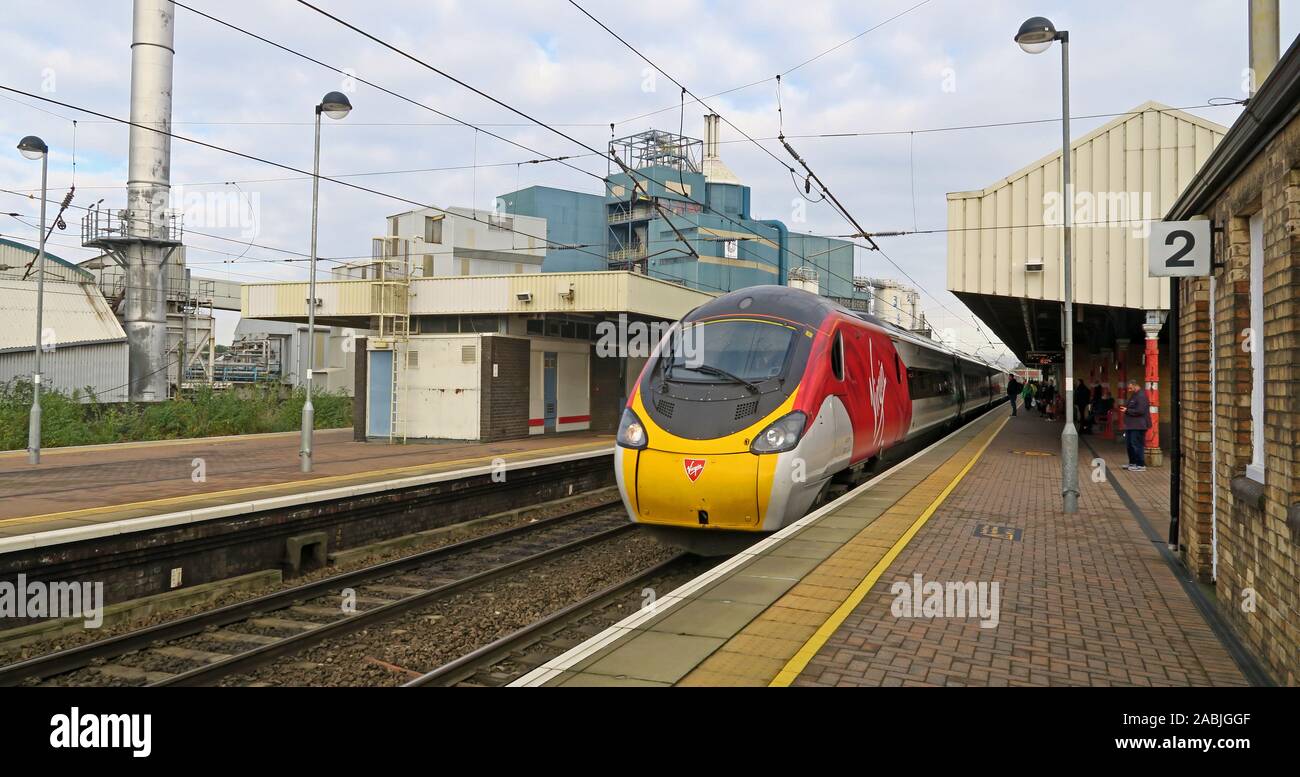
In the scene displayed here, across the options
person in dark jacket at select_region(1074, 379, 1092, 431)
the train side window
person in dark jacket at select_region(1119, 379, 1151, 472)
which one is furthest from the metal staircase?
person in dark jacket at select_region(1074, 379, 1092, 431)

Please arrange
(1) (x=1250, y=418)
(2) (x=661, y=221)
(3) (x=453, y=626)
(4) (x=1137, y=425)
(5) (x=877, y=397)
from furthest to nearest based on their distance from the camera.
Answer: (2) (x=661, y=221) → (4) (x=1137, y=425) → (5) (x=877, y=397) → (3) (x=453, y=626) → (1) (x=1250, y=418)

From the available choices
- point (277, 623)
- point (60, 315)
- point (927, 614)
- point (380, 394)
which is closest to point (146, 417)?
point (380, 394)

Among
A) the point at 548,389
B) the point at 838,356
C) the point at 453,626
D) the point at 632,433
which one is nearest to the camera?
the point at 453,626

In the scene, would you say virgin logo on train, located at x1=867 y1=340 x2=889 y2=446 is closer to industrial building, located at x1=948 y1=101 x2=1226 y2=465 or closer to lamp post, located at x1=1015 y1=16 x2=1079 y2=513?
lamp post, located at x1=1015 y1=16 x2=1079 y2=513

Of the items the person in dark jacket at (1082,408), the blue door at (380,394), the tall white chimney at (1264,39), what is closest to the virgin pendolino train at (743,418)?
the tall white chimney at (1264,39)

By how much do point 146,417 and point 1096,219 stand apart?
26097 mm

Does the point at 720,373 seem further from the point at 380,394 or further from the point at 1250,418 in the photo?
the point at 380,394

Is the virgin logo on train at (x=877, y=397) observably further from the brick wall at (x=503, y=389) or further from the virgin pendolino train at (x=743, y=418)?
the brick wall at (x=503, y=389)

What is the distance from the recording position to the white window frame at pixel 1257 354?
5.52 meters

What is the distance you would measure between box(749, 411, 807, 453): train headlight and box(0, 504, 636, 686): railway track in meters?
4.02

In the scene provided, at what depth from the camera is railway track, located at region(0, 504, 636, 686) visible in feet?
23.2

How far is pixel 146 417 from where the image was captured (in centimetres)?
2438
